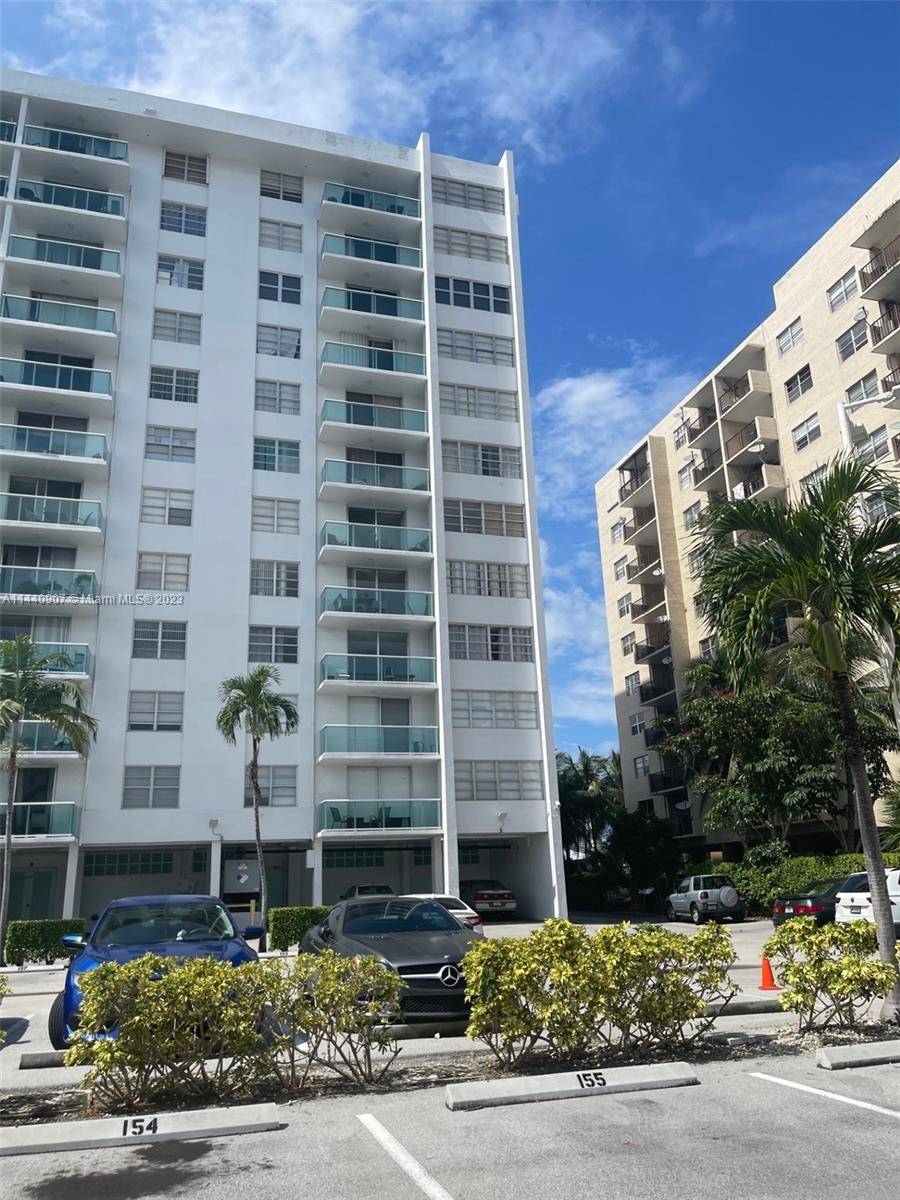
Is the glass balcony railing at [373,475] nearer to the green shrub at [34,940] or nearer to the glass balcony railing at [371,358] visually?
the glass balcony railing at [371,358]

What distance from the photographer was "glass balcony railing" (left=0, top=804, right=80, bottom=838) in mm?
28438

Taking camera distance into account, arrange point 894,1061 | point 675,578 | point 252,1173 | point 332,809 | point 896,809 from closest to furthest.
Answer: point 252,1173 → point 894,1061 → point 896,809 → point 332,809 → point 675,578

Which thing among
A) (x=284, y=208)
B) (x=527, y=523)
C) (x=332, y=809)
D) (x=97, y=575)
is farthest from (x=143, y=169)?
(x=332, y=809)

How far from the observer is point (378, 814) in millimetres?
31375

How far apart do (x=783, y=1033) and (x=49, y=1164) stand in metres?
7.01

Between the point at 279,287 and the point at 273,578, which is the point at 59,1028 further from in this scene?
the point at 279,287

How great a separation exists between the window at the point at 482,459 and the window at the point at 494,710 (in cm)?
885

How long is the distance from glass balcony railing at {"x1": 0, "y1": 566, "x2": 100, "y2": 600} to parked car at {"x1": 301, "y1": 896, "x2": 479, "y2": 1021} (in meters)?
21.0

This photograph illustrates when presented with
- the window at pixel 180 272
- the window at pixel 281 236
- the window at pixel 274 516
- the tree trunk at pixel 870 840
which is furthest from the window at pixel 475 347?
the tree trunk at pixel 870 840

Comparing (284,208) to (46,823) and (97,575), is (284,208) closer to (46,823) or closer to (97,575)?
(97,575)

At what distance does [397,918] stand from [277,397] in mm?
27143

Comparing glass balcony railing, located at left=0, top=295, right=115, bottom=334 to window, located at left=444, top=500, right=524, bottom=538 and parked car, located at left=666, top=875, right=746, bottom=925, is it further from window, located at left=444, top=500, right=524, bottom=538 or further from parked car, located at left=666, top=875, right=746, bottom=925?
parked car, located at left=666, top=875, right=746, bottom=925

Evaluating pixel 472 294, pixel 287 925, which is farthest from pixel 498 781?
pixel 472 294

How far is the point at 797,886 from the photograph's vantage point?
1172 inches
